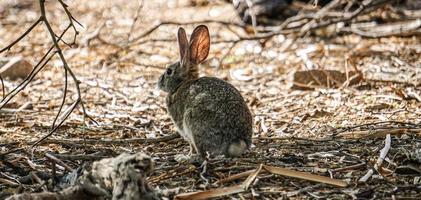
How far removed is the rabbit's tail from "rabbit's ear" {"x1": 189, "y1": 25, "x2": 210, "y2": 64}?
3.74 ft

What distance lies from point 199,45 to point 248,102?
1946 millimetres

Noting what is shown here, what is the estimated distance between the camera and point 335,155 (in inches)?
187

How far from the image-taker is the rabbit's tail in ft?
15.2

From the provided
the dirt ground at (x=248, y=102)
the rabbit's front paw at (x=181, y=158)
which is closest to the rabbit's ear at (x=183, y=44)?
the dirt ground at (x=248, y=102)

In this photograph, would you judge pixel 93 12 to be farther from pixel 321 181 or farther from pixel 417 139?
pixel 321 181

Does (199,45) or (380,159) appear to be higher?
(199,45)

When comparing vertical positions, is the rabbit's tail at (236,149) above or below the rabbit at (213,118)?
below

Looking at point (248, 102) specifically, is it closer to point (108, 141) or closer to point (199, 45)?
point (199, 45)

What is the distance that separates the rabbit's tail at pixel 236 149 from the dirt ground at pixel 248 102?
12cm

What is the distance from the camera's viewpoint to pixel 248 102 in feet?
24.6

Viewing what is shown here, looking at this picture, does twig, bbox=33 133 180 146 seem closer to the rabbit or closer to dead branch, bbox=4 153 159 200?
the rabbit

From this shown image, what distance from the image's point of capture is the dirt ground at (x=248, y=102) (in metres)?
4.17

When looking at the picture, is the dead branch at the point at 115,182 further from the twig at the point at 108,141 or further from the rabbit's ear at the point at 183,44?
the rabbit's ear at the point at 183,44

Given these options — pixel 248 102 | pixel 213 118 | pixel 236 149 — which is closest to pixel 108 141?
pixel 213 118
